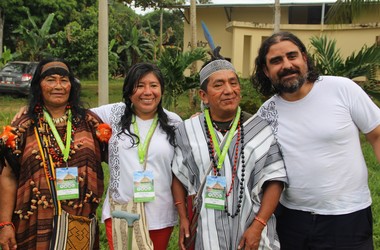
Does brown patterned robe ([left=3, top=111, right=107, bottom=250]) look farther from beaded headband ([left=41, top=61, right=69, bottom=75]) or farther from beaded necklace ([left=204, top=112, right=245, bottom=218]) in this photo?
beaded necklace ([left=204, top=112, right=245, bottom=218])

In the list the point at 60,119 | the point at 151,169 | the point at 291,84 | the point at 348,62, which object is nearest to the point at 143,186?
the point at 151,169

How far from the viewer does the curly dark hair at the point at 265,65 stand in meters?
2.56

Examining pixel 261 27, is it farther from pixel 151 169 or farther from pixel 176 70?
pixel 151 169

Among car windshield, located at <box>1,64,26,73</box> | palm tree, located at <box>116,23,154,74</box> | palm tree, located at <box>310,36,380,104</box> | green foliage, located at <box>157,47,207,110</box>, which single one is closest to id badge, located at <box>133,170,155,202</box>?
palm tree, located at <box>310,36,380,104</box>

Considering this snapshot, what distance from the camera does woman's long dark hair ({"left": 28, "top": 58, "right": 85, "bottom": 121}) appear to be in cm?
277

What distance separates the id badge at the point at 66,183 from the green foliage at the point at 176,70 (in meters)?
5.66

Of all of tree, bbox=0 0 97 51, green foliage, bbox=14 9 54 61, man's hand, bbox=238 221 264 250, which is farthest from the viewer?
tree, bbox=0 0 97 51

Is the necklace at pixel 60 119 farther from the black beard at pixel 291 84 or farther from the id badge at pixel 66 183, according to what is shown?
the black beard at pixel 291 84

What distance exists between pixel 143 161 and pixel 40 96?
820 millimetres

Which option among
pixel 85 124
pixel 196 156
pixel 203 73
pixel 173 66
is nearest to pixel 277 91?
pixel 203 73

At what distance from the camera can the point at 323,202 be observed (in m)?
2.46

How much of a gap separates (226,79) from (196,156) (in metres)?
0.50

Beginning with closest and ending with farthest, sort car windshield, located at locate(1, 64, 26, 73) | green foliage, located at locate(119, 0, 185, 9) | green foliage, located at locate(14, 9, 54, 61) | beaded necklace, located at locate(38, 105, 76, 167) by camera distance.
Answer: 1. beaded necklace, located at locate(38, 105, 76, 167)
2. car windshield, located at locate(1, 64, 26, 73)
3. green foliage, located at locate(14, 9, 54, 61)
4. green foliage, located at locate(119, 0, 185, 9)

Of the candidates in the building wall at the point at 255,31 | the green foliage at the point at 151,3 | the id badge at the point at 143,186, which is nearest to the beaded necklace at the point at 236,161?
the id badge at the point at 143,186
